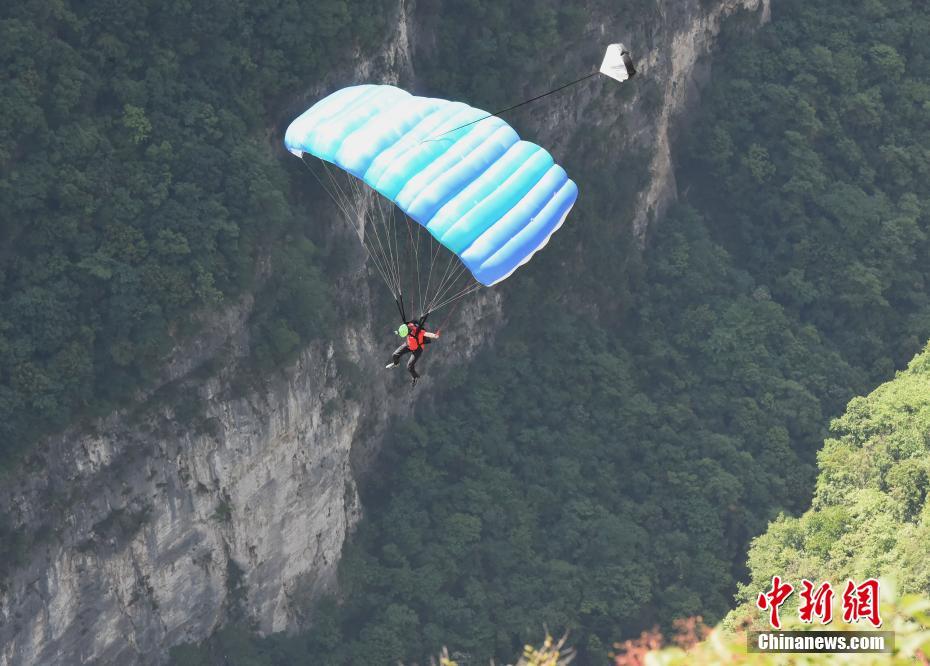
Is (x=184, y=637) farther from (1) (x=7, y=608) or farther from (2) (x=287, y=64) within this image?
(2) (x=287, y=64)

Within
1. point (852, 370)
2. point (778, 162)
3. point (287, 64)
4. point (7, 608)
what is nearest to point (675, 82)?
point (778, 162)

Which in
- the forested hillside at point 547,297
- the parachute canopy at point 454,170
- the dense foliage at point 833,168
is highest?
the dense foliage at point 833,168

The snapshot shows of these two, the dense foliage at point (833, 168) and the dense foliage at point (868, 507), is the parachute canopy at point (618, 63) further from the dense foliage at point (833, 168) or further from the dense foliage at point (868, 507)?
the dense foliage at point (833, 168)

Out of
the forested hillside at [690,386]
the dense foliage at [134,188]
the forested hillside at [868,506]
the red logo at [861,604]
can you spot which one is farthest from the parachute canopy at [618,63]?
the forested hillside at [690,386]

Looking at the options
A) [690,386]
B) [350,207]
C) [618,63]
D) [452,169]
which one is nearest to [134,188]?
[350,207]

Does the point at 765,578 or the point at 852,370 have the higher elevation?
the point at 852,370
